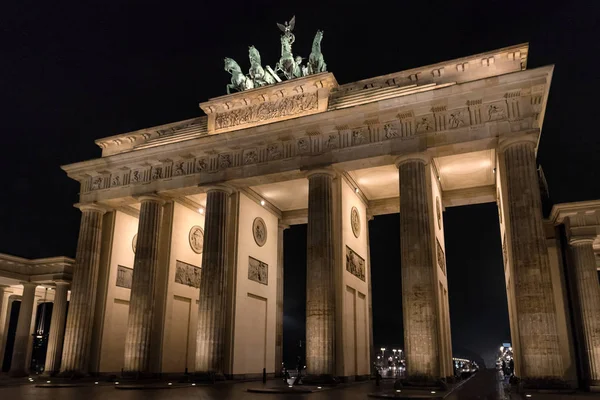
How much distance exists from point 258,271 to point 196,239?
4.81 metres

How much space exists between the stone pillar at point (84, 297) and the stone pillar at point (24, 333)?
11.5 m

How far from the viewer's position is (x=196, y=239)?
3061 centimetres

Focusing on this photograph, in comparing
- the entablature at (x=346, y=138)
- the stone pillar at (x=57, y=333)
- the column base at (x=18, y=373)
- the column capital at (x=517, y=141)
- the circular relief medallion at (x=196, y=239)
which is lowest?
the column base at (x=18, y=373)

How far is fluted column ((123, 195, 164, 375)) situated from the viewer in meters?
24.9

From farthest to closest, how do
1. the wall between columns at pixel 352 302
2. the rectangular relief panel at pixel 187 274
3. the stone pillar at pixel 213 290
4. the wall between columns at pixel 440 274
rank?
the rectangular relief panel at pixel 187 274 < the stone pillar at pixel 213 290 < the wall between columns at pixel 352 302 < the wall between columns at pixel 440 274

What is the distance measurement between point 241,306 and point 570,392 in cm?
1458

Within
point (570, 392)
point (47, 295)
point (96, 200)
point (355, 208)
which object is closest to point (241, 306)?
point (355, 208)

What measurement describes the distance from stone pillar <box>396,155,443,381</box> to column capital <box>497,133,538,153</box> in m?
2.96

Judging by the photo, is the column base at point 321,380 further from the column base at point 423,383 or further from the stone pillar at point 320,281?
the column base at point 423,383

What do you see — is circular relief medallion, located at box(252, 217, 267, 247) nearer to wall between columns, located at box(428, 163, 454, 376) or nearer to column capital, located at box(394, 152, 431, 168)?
wall between columns, located at box(428, 163, 454, 376)

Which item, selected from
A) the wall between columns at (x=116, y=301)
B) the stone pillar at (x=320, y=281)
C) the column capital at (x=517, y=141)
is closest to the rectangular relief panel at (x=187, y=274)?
the wall between columns at (x=116, y=301)

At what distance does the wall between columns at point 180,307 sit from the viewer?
26.7 m

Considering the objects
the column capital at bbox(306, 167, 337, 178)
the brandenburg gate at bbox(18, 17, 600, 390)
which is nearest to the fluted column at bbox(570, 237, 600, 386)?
the brandenburg gate at bbox(18, 17, 600, 390)

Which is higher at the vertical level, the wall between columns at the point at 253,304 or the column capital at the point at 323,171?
the column capital at the point at 323,171
